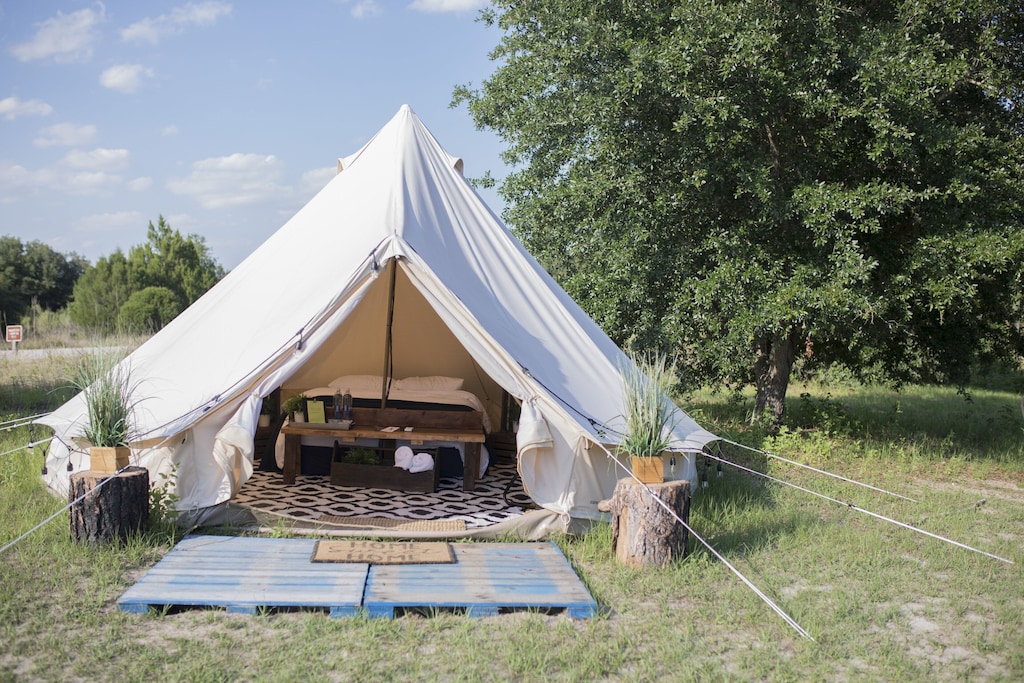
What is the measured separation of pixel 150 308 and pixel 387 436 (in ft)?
56.0

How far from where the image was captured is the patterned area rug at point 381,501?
4.46 metres

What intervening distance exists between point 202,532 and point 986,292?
601 cm

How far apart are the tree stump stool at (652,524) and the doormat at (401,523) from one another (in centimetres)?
90

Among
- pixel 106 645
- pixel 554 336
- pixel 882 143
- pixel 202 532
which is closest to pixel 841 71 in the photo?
pixel 882 143

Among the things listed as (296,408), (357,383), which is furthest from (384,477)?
(357,383)

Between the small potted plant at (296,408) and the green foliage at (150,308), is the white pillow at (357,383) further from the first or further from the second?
the green foliage at (150,308)

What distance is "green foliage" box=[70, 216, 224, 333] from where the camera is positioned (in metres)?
20.2

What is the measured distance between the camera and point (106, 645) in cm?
273

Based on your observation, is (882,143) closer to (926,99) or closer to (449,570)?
(926,99)

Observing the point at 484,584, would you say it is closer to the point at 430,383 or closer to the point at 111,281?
the point at 430,383

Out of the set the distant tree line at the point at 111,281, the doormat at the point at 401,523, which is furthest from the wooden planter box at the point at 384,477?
the distant tree line at the point at 111,281

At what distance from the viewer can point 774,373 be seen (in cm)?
734

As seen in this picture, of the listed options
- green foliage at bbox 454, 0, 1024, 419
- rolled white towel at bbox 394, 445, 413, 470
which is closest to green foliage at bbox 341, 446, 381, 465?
rolled white towel at bbox 394, 445, 413, 470

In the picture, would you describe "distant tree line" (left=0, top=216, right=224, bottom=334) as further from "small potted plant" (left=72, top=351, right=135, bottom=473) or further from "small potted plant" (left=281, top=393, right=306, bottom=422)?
"small potted plant" (left=72, top=351, right=135, bottom=473)
